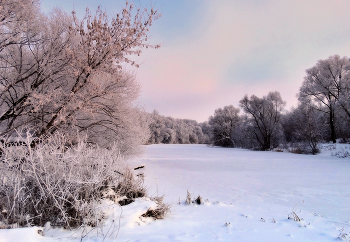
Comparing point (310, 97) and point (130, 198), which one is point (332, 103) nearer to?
point (310, 97)

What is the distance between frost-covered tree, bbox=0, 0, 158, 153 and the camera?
213 inches

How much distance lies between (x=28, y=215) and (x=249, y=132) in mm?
36086

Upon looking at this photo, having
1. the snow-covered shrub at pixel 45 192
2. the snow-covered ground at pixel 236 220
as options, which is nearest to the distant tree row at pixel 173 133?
the snow-covered ground at pixel 236 220

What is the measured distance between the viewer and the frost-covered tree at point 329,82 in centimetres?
2234

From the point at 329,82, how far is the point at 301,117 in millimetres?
4904

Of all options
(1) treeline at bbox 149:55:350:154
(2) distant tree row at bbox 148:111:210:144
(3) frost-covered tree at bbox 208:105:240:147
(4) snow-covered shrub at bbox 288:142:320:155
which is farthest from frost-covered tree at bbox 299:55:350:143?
(2) distant tree row at bbox 148:111:210:144

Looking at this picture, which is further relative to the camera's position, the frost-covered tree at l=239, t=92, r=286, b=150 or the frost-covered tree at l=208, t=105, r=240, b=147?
the frost-covered tree at l=208, t=105, r=240, b=147

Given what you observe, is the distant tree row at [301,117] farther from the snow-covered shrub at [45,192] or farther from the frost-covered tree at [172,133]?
the frost-covered tree at [172,133]

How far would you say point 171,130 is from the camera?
72875 mm

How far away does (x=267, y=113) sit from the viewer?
104ft

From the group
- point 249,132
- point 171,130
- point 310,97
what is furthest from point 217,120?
point 171,130

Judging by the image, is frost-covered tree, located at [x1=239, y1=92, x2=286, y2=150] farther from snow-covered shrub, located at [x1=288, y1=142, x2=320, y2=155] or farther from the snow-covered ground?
the snow-covered ground

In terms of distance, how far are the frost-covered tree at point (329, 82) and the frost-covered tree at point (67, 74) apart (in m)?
22.9

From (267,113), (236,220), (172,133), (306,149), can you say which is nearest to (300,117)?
(306,149)
